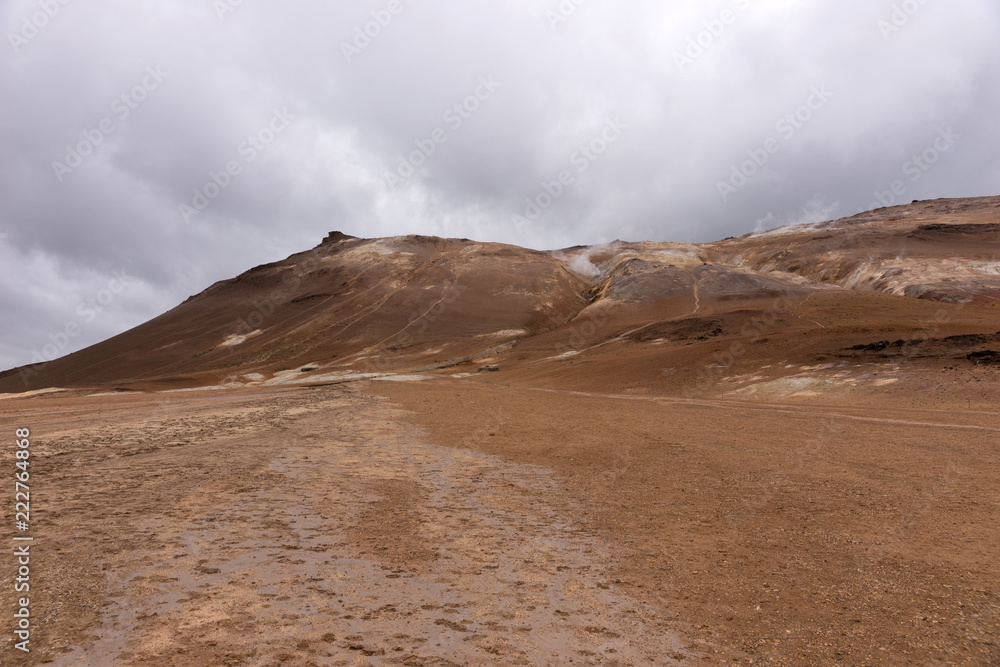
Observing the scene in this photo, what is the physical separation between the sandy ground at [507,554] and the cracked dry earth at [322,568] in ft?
0.10

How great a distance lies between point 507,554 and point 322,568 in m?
2.16

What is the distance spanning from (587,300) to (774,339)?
191 feet

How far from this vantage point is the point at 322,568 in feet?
19.0

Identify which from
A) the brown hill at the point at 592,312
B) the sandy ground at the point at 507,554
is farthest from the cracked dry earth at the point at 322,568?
the brown hill at the point at 592,312

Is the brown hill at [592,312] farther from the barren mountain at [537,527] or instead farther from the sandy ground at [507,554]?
the sandy ground at [507,554]

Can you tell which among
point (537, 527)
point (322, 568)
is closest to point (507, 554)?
point (537, 527)

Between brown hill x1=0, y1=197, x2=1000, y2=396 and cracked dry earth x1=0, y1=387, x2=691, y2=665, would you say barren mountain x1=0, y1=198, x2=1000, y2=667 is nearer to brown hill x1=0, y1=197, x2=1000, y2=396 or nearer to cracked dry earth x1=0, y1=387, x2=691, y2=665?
cracked dry earth x1=0, y1=387, x2=691, y2=665

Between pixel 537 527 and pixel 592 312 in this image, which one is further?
pixel 592 312

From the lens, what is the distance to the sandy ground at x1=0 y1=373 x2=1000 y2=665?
4.39 metres

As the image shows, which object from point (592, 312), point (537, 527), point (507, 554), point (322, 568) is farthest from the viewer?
point (592, 312)

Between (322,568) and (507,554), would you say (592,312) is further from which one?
(322,568)

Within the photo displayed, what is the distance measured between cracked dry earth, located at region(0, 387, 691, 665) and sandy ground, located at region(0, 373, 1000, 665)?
0.03m

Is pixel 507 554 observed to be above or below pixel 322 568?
below

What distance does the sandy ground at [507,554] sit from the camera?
173 inches
